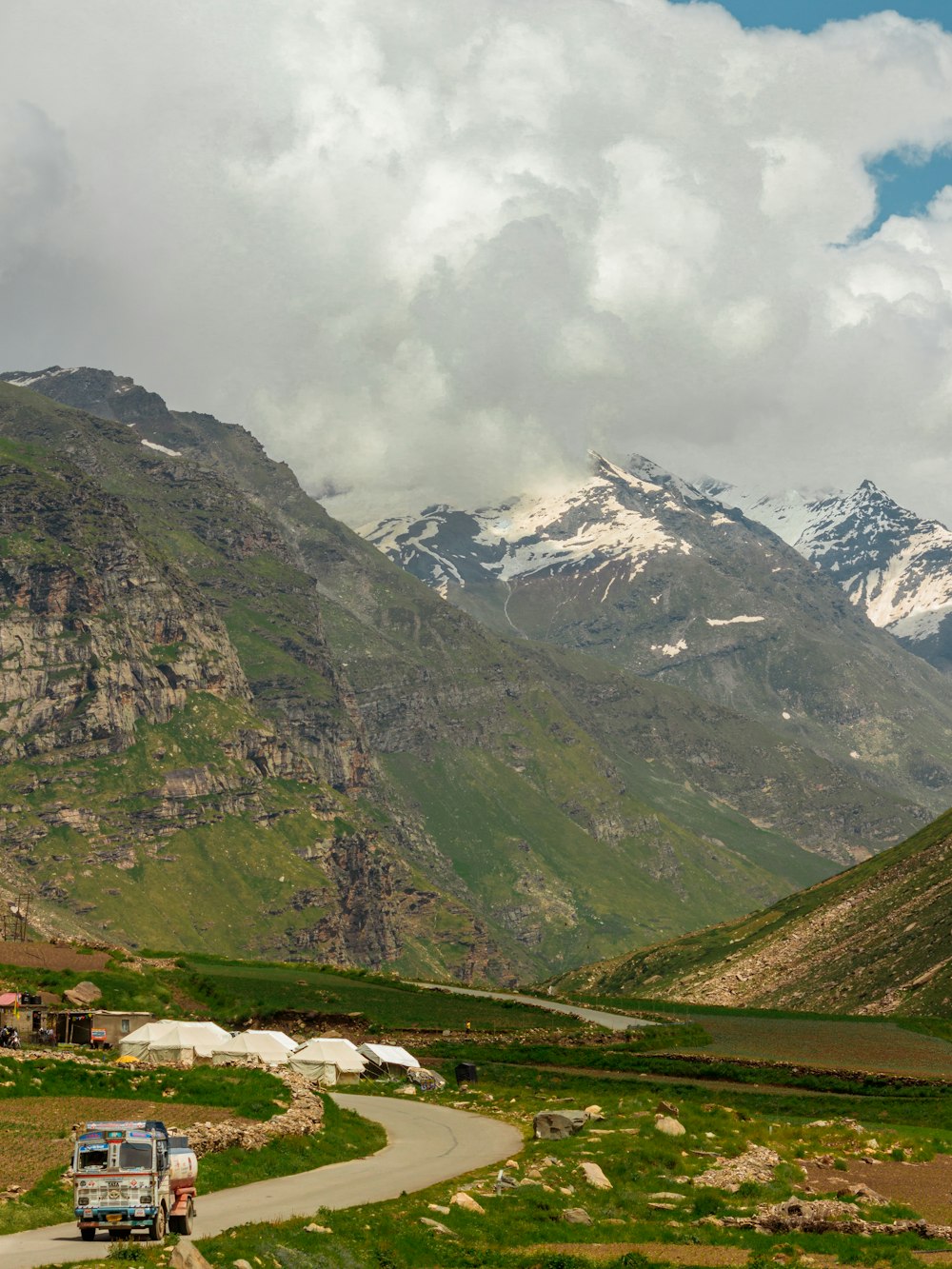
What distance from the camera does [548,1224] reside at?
4972 centimetres

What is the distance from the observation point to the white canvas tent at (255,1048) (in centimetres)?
10725

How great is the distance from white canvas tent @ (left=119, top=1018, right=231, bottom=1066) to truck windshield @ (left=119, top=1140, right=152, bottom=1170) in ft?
203

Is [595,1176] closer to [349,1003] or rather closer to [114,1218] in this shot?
[114,1218]

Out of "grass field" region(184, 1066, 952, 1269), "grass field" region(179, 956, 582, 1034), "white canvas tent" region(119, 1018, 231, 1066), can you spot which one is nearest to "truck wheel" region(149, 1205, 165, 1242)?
"grass field" region(184, 1066, 952, 1269)

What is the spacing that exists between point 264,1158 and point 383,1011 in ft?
364

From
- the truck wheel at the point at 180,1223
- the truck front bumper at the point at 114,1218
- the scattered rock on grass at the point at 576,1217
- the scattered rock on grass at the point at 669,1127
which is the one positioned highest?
the truck front bumper at the point at 114,1218

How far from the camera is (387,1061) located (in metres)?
116

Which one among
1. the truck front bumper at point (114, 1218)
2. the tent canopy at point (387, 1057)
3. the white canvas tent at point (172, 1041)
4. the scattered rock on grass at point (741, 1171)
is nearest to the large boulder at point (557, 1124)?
the scattered rock on grass at point (741, 1171)

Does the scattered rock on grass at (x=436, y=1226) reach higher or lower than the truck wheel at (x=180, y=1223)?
lower

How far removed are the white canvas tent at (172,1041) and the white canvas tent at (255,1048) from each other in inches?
36.2

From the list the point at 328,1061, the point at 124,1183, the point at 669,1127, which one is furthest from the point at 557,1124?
the point at 328,1061

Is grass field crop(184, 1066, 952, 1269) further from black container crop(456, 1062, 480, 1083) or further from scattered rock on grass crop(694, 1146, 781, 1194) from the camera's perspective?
black container crop(456, 1062, 480, 1083)

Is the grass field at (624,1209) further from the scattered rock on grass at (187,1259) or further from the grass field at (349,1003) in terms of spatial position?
the grass field at (349,1003)

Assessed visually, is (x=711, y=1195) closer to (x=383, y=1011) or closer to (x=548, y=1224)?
(x=548, y=1224)
